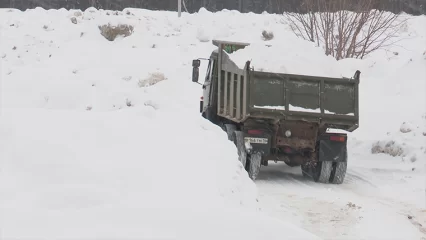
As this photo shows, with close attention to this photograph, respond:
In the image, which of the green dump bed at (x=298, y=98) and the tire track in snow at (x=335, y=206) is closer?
the tire track in snow at (x=335, y=206)

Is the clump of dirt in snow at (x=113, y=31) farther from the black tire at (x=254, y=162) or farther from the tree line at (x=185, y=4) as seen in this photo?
the black tire at (x=254, y=162)

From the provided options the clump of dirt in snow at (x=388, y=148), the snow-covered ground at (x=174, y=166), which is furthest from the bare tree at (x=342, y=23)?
the clump of dirt in snow at (x=388, y=148)

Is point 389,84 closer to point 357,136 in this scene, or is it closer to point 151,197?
point 357,136

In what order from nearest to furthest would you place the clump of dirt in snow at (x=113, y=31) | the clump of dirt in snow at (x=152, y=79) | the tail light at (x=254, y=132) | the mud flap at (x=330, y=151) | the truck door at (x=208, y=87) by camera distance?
the tail light at (x=254, y=132)
the mud flap at (x=330, y=151)
the truck door at (x=208, y=87)
the clump of dirt in snow at (x=152, y=79)
the clump of dirt in snow at (x=113, y=31)

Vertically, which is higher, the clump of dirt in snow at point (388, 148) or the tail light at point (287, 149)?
the tail light at point (287, 149)

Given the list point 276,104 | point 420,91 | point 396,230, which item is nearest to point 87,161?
point 396,230

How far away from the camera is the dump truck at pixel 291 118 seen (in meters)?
10.7

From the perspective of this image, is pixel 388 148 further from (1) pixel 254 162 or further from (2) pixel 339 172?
(1) pixel 254 162

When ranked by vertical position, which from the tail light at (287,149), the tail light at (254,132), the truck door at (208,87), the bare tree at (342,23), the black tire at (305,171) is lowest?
the black tire at (305,171)

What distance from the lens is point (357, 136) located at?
52.2 feet

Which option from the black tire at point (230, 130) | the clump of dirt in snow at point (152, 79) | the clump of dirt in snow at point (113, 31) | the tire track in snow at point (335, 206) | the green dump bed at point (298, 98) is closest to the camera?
the tire track in snow at point (335, 206)

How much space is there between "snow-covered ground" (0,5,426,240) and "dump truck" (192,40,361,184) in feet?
1.20

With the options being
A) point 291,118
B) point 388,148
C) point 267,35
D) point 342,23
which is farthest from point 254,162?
point 267,35

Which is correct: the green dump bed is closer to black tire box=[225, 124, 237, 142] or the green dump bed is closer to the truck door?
black tire box=[225, 124, 237, 142]
